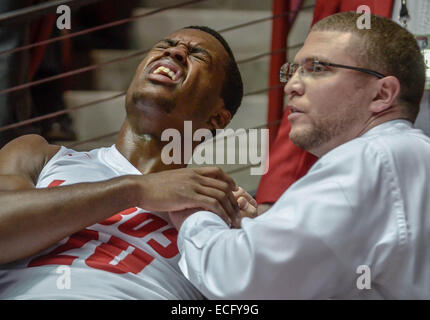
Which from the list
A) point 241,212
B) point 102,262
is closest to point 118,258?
point 102,262

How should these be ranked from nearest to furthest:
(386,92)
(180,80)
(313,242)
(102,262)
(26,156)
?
(313,242)
(386,92)
(102,262)
(26,156)
(180,80)

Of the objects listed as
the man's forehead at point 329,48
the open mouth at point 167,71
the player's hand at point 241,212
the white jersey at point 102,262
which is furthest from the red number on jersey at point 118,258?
the man's forehead at point 329,48

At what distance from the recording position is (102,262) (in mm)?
1588

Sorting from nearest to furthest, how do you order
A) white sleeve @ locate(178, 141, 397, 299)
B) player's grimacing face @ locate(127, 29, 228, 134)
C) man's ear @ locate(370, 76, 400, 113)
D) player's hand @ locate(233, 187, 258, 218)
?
white sleeve @ locate(178, 141, 397, 299) → man's ear @ locate(370, 76, 400, 113) → player's hand @ locate(233, 187, 258, 218) → player's grimacing face @ locate(127, 29, 228, 134)

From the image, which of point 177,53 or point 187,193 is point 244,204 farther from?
point 177,53

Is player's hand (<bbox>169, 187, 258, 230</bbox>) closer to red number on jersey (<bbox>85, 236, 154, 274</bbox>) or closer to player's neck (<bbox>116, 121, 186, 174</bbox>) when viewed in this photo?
red number on jersey (<bbox>85, 236, 154, 274</bbox>)

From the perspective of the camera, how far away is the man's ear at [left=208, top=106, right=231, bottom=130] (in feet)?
6.66

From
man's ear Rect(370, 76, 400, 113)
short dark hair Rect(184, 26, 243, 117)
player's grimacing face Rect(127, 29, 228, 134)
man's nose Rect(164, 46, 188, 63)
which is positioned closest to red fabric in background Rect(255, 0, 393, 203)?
short dark hair Rect(184, 26, 243, 117)

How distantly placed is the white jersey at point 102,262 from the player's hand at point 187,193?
0.44 ft

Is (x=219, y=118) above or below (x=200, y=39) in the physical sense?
below

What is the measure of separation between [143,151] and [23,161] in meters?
0.32

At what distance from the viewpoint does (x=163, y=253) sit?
168cm

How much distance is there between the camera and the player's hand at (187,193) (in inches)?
60.6
